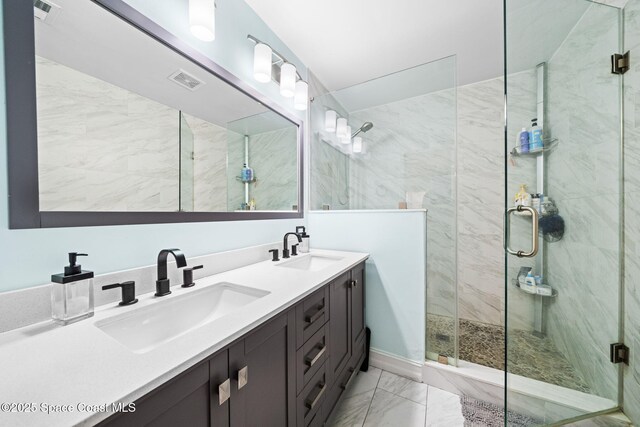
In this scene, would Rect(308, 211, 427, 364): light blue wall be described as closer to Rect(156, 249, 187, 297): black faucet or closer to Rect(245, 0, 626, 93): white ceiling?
Rect(245, 0, 626, 93): white ceiling

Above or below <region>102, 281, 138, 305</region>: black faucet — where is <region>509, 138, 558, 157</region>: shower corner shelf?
above

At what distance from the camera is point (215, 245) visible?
1191 mm

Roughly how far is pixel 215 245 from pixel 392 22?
1827 millimetres

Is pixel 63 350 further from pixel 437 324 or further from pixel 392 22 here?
pixel 392 22

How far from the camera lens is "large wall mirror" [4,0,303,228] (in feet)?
2.13

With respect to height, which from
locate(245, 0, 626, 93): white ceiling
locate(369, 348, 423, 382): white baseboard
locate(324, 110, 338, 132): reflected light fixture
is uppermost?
locate(245, 0, 626, 93): white ceiling

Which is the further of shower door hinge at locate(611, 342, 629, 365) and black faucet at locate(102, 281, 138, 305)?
shower door hinge at locate(611, 342, 629, 365)

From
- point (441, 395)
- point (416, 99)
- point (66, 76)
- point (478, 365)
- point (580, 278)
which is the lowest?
point (441, 395)

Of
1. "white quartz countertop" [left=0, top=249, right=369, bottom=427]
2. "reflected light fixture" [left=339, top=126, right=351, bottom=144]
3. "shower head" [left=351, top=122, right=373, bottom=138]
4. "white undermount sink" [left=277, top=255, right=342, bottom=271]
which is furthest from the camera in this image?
"reflected light fixture" [left=339, top=126, right=351, bottom=144]

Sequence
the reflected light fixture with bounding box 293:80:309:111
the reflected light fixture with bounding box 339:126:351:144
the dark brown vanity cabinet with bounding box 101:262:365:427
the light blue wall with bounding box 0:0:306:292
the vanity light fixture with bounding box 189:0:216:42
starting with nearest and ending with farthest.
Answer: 1. the dark brown vanity cabinet with bounding box 101:262:365:427
2. the light blue wall with bounding box 0:0:306:292
3. the vanity light fixture with bounding box 189:0:216:42
4. the reflected light fixture with bounding box 293:80:309:111
5. the reflected light fixture with bounding box 339:126:351:144

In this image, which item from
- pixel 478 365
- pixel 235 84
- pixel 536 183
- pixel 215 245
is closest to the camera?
pixel 215 245

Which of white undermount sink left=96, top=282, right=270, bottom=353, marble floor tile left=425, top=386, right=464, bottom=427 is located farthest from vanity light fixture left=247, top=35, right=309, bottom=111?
marble floor tile left=425, top=386, right=464, bottom=427

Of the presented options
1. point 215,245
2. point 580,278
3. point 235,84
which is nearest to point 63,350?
→ point 215,245

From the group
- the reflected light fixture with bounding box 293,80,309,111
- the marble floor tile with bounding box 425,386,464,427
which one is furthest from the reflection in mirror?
the marble floor tile with bounding box 425,386,464,427
